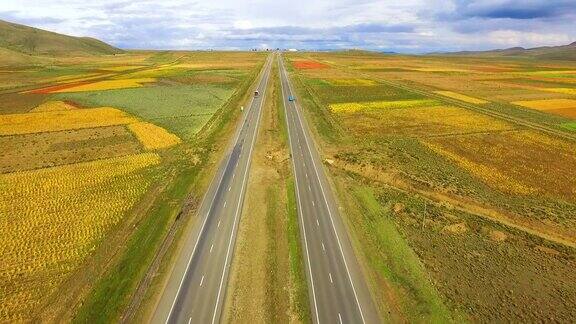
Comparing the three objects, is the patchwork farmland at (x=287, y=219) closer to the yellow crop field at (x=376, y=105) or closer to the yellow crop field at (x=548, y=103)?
the yellow crop field at (x=376, y=105)

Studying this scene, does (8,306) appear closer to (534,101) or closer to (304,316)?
(304,316)

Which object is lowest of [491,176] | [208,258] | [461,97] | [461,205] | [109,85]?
[208,258]

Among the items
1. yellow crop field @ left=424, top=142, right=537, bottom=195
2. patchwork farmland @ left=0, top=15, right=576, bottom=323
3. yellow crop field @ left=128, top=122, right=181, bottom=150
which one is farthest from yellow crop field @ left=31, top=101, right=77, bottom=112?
yellow crop field @ left=424, top=142, right=537, bottom=195

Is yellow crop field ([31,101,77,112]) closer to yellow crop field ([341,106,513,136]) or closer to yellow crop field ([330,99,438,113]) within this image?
yellow crop field ([330,99,438,113])

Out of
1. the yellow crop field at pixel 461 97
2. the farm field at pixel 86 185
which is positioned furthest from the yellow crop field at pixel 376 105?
the farm field at pixel 86 185

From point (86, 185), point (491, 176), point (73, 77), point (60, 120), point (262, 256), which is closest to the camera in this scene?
point (262, 256)

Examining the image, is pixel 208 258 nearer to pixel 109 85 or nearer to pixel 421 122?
pixel 421 122

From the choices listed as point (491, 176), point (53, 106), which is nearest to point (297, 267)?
point (491, 176)
